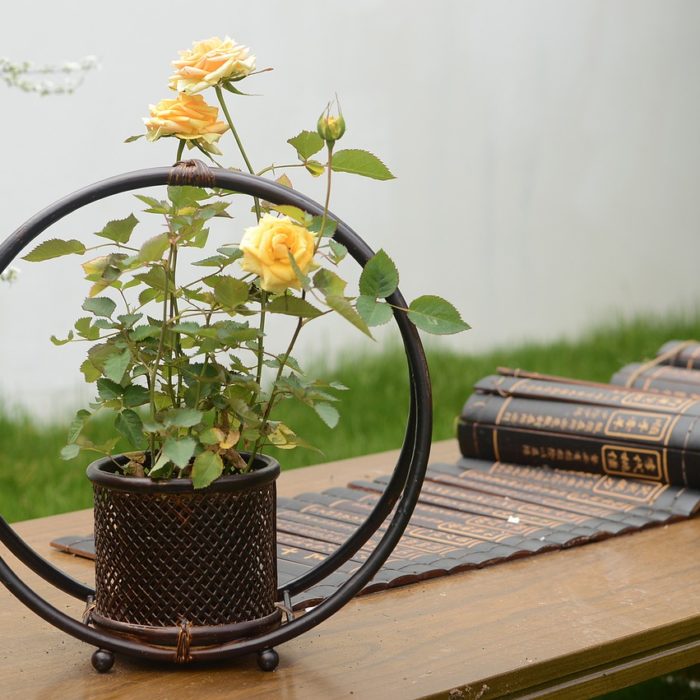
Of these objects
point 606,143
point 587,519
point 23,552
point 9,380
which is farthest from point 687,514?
point 606,143

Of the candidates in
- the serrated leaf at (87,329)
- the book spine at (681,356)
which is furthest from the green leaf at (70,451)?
the book spine at (681,356)

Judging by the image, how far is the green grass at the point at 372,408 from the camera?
2.72m

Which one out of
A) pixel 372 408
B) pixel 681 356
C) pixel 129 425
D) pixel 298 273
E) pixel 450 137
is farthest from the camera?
pixel 450 137

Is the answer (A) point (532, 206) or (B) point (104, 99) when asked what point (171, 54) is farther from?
(A) point (532, 206)

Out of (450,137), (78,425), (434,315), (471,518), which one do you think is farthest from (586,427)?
(450,137)

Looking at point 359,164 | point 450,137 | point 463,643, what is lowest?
point 463,643

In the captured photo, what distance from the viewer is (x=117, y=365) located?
1.01 meters

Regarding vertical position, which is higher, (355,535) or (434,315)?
(434,315)

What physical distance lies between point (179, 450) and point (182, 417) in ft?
0.12

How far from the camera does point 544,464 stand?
193 centimetres

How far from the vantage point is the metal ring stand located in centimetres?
99

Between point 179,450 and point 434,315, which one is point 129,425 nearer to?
point 179,450

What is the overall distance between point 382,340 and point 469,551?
2.16 meters

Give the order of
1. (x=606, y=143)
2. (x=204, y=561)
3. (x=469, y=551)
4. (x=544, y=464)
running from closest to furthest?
1. (x=204, y=561)
2. (x=469, y=551)
3. (x=544, y=464)
4. (x=606, y=143)
